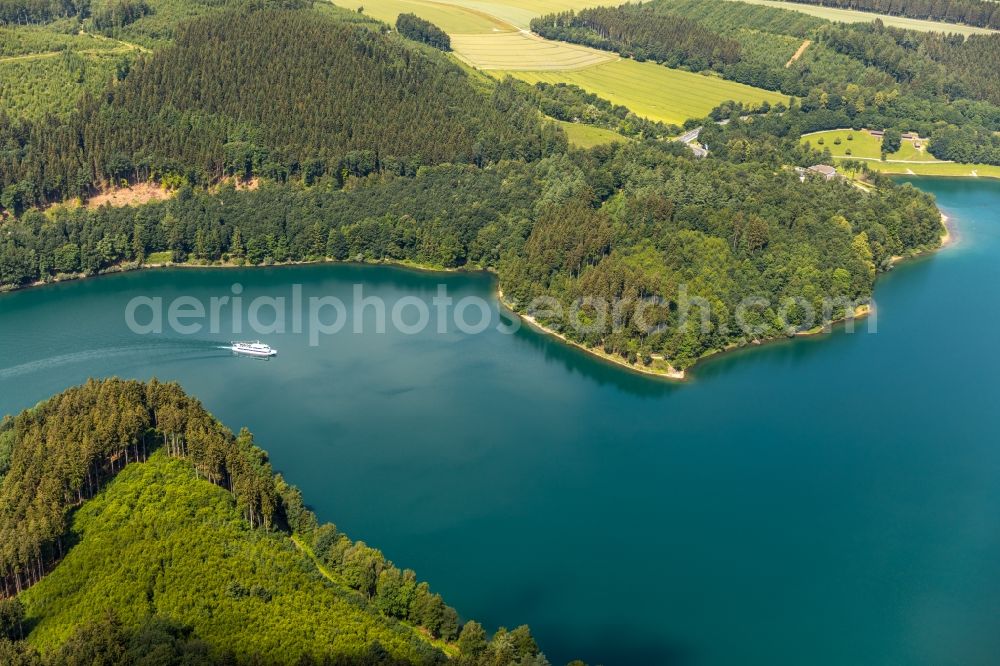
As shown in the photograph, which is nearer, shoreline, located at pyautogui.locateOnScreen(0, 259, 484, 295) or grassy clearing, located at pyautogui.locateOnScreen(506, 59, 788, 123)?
shoreline, located at pyautogui.locateOnScreen(0, 259, 484, 295)

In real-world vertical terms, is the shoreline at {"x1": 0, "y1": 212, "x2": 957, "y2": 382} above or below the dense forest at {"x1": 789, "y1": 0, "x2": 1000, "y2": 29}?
below

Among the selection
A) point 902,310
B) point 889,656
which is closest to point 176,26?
point 902,310

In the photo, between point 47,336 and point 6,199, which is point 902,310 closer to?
point 47,336

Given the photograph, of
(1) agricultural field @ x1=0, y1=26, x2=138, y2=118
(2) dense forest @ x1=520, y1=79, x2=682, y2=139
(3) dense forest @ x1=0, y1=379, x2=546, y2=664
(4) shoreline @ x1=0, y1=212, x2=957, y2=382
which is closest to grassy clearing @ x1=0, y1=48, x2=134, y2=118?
(1) agricultural field @ x1=0, y1=26, x2=138, y2=118

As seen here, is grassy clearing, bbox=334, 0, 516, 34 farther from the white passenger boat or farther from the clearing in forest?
the white passenger boat

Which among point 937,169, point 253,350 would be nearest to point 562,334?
point 253,350

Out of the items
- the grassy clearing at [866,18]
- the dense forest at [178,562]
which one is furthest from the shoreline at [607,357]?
the grassy clearing at [866,18]
